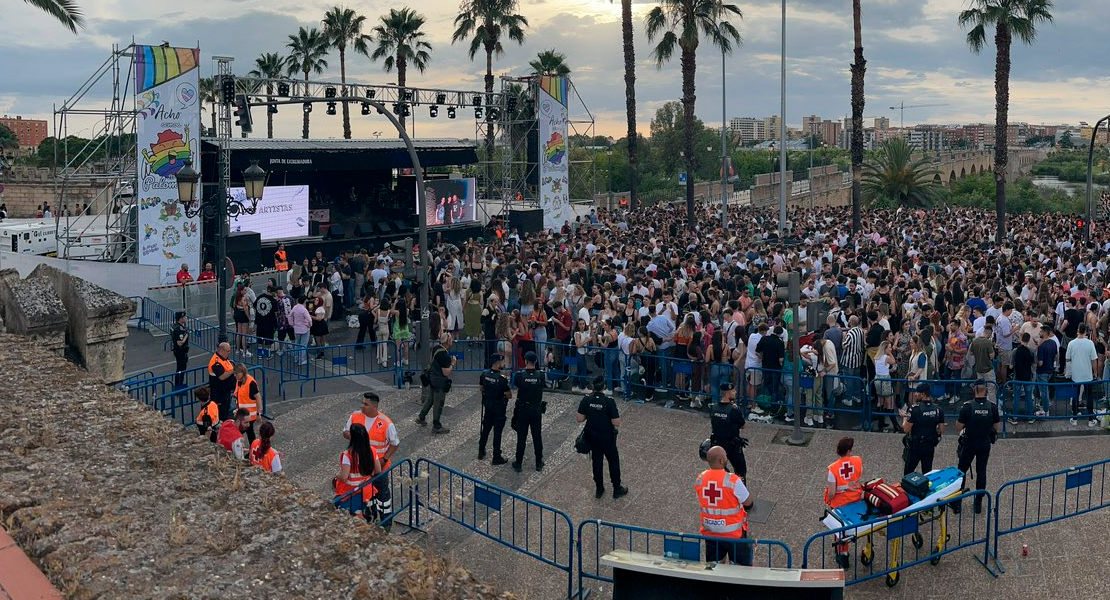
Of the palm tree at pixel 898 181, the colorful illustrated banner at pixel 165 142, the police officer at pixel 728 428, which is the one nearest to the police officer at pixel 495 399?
the police officer at pixel 728 428

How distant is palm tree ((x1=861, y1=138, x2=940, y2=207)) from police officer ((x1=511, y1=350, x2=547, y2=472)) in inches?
1849

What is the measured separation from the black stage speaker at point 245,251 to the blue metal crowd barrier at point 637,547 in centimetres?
2114

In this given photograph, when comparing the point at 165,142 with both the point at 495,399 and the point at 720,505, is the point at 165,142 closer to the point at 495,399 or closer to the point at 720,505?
the point at 495,399

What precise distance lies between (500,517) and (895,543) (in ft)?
12.3

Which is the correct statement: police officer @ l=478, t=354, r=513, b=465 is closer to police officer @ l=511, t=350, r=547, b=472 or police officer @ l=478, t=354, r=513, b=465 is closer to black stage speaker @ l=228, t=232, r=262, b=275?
police officer @ l=511, t=350, r=547, b=472

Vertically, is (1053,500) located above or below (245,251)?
below

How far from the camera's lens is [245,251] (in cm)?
3003

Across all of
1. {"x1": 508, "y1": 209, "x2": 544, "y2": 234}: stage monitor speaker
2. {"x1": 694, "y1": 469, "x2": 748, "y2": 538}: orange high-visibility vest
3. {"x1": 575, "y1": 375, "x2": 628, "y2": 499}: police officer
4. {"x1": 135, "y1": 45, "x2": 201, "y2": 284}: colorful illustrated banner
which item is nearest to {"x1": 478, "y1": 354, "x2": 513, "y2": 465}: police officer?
{"x1": 575, "y1": 375, "x2": 628, "y2": 499}: police officer

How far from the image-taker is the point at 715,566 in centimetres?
709

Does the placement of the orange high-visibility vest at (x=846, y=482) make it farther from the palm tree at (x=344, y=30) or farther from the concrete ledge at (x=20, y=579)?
the palm tree at (x=344, y=30)

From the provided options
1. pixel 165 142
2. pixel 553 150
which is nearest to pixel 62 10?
pixel 165 142

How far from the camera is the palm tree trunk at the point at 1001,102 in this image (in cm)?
3545

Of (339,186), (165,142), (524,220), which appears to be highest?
(165,142)

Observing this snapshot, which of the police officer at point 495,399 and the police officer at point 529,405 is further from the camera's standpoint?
the police officer at point 495,399
